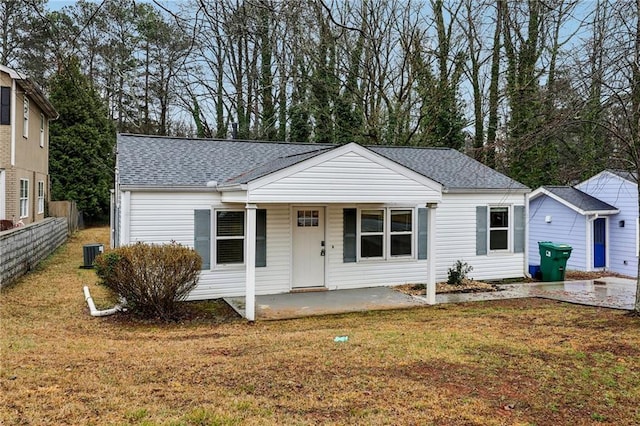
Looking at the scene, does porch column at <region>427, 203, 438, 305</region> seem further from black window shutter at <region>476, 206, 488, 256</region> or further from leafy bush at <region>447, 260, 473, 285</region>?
black window shutter at <region>476, 206, 488, 256</region>

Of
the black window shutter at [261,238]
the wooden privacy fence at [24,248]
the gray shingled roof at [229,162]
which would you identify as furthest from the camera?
the black window shutter at [261,238]

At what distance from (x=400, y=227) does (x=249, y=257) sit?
4.76 m

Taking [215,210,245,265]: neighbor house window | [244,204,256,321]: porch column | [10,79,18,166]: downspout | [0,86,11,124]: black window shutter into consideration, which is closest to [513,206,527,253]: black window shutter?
[215,210,245,265]: neighbor house window

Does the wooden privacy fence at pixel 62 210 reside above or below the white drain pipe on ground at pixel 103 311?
above

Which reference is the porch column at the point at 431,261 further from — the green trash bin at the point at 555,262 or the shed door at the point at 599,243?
the shed door at the point at 599,243

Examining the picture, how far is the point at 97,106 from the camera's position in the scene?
26500mm

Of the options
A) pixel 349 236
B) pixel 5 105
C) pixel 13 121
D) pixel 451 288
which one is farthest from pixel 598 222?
pixel 5 105

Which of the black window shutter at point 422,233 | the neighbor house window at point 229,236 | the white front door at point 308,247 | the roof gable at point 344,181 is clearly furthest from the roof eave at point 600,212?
the neighbor house window at point 229,236

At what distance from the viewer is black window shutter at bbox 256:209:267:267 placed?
10.7 m

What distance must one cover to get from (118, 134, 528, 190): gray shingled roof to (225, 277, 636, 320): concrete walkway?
264cm

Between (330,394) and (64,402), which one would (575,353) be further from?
(64,402)

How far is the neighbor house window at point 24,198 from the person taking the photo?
16.7 meters

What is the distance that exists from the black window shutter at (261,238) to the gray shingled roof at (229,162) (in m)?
1.01

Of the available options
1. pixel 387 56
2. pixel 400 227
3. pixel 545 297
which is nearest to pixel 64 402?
pixel 400 227
